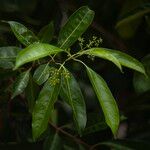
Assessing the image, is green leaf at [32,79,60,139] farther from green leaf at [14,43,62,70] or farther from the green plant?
green leaf at [14,43,62,70]


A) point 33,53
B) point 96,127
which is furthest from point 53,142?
point 33,53

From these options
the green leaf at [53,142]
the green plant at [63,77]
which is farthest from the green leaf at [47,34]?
the green leaf at [53,142]

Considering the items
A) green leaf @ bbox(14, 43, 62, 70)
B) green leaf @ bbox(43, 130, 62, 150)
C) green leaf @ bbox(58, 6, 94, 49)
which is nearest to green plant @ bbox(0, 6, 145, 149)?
green leaf @ bbox(58, 6, 94, 49)

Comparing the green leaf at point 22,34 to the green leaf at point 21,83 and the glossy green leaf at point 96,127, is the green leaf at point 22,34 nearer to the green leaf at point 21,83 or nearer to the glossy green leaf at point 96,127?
the green leaf at point 21,83

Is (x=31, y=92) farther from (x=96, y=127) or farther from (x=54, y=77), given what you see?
(x=96, y=127)

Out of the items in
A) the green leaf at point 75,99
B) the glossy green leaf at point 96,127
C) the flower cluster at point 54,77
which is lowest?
the glossy green leaf at point 96,127
